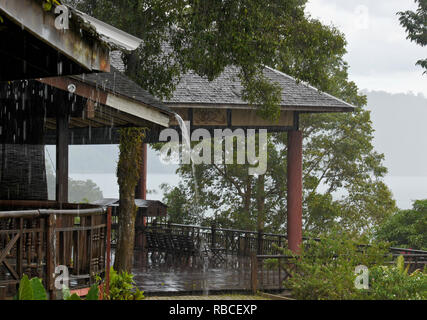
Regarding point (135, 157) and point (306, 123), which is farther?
point (306, 123)

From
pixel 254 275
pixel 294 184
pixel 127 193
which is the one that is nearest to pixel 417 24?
pixel 294 184

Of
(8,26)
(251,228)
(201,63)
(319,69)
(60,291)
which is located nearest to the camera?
(8,26)

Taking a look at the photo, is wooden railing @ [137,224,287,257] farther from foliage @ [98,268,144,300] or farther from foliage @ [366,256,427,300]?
foliage @ [98,268,144,300]

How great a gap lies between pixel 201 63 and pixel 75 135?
8.87 m

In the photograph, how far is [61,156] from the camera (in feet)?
38.1

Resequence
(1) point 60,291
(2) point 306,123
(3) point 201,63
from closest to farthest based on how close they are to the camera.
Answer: (1) point 60,291 < (3) point 201,63 < (2) point 306,123

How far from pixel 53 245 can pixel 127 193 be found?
19.9 feet

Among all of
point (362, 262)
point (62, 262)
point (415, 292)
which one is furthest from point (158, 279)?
point (62, 262)

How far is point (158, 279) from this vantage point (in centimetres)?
1609

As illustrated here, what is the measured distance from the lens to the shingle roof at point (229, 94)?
17609mm

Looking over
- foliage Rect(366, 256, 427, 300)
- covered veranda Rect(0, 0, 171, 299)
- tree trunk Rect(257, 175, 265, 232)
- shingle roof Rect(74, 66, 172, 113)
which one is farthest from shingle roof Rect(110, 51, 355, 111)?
tree trunk Rect(257, 175, 265, 232)

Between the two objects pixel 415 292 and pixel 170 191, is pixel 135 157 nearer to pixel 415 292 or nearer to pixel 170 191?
pixel 415 292

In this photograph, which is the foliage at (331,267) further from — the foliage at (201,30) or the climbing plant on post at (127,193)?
the foliage at (201,30)

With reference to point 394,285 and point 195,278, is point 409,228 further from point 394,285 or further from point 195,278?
point 394,285
